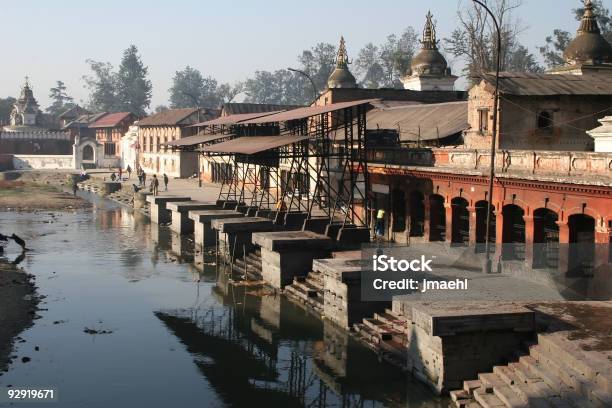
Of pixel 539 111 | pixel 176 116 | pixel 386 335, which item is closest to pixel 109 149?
pixel 176 116

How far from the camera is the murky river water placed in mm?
16969

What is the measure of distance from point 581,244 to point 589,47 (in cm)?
1806

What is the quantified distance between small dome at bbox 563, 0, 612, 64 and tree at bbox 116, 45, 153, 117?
12123 centimetres

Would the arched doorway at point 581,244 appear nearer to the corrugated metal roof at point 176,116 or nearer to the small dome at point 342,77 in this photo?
the small dome at point 342,77

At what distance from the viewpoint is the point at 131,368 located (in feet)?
61.4

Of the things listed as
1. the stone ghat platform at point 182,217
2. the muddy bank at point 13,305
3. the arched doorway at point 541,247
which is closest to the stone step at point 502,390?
the arched doorway at point 541,247

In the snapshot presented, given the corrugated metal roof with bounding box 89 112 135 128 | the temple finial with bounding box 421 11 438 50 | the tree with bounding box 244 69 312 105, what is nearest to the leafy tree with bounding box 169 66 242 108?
the tree with bounding box 244 69 312 105

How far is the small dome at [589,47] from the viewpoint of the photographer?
121ft

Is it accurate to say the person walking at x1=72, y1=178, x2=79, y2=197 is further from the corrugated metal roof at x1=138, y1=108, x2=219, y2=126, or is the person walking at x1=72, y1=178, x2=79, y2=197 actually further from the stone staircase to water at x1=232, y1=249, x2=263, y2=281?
the stone staircase to water at x1=232, y1=249, x2=263, y2=281

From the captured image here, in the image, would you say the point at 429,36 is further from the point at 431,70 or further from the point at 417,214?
the point at 417,214

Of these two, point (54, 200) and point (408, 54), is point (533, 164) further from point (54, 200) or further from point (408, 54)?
point (408, 54)

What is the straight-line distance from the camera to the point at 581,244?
2212 centimetres

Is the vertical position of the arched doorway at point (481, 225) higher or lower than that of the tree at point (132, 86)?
→ lower

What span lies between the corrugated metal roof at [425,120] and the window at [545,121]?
420cm
